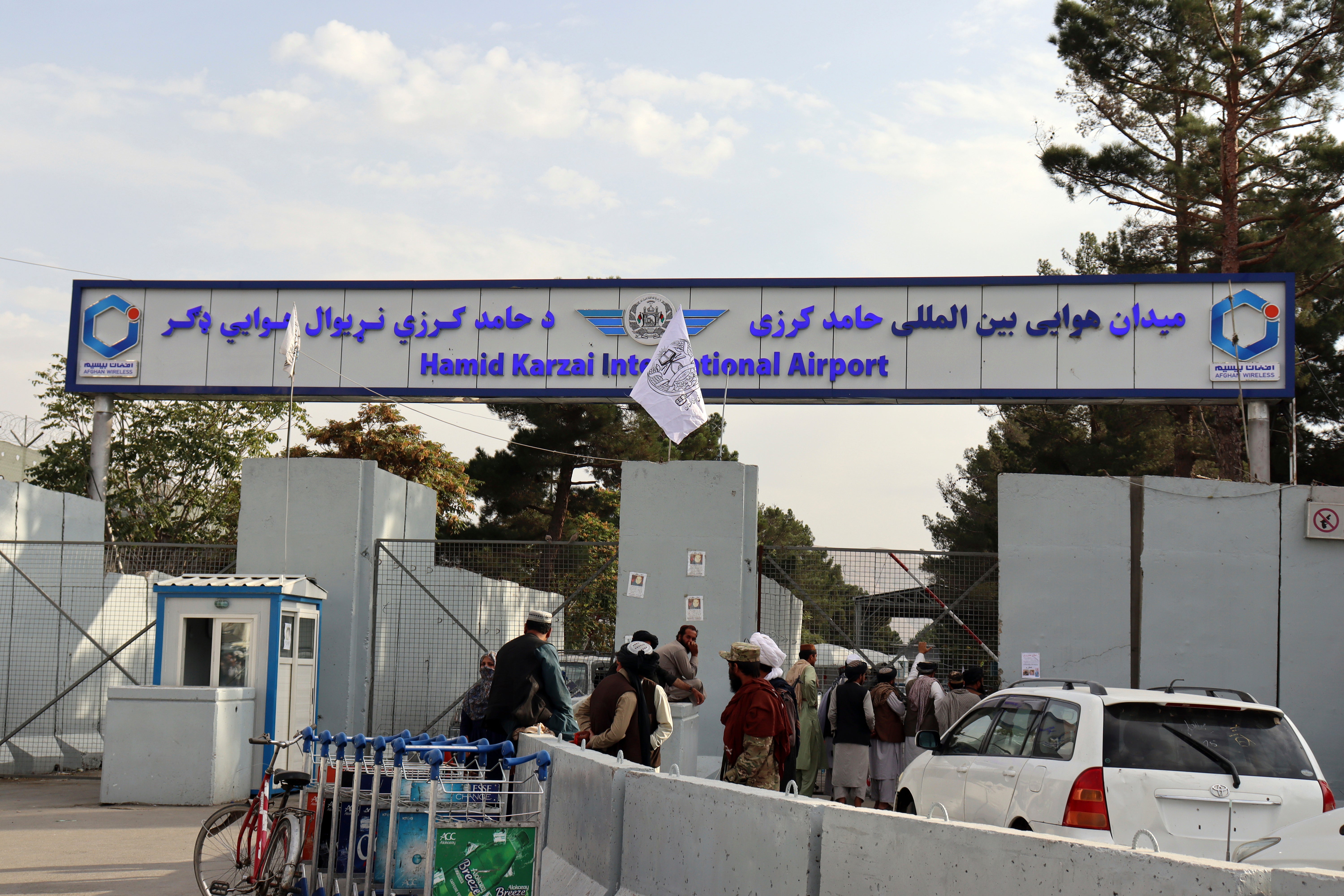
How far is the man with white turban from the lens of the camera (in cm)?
1170

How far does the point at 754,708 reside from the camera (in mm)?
8938

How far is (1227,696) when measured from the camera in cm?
1063

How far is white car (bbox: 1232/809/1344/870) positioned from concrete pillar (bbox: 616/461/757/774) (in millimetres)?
7952

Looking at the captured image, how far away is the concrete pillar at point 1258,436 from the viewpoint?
17.0 meters

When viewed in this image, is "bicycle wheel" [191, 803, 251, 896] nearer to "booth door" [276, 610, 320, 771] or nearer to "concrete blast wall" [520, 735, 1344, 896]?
"concrete blast wall" [520, 735, 1344, 896]

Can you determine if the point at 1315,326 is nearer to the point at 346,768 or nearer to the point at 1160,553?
the point at 1160,553

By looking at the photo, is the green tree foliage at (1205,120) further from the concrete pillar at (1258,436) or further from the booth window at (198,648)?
the booth window at (198,648)

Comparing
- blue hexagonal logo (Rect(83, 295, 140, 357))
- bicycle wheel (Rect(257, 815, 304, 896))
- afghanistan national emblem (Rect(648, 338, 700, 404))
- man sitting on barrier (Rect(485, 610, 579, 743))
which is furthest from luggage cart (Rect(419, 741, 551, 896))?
blue hexagonal logo (Rect(83, 295, 140, 357))

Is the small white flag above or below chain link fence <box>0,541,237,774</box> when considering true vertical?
above

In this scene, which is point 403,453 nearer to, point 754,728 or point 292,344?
point 292,344

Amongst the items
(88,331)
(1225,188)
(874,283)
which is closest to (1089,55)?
(1225,188)

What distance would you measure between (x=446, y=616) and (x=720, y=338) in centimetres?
556

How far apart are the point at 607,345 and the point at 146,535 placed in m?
22.4

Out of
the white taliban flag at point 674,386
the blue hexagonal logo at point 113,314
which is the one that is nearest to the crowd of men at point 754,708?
the white taliban flag at point 674,386
